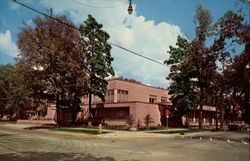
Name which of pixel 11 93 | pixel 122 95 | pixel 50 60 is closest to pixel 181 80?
pixel 122 95

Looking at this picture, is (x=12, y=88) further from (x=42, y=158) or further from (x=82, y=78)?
(x=42, y=158)

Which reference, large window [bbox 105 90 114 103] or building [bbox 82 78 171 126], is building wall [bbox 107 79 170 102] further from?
large window [bbox 105 90 114 103]

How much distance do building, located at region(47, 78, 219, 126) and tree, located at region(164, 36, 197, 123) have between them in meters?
3.31

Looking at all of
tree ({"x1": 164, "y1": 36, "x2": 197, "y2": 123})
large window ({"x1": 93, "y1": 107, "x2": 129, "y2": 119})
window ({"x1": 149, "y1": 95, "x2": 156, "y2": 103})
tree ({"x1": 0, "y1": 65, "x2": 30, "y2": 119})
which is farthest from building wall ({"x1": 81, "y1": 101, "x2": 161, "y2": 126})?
tree ({"x1": 0, "y1": 65, "x2": 30, "y2": 119})

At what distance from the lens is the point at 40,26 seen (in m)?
28.4

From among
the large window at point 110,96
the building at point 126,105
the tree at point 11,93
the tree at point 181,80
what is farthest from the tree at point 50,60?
the tree at point 11,93

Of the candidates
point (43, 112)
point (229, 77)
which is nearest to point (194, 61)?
point (229, 77)

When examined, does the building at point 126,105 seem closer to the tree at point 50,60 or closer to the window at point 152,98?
the window at point 152,98

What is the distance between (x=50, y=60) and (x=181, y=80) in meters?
19.7

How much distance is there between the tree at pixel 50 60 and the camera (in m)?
27.3

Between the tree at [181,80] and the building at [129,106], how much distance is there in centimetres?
331

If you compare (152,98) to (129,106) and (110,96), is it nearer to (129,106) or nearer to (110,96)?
(110,96)

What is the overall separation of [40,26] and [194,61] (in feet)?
66.5

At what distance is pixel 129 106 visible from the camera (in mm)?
34250
